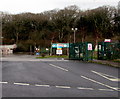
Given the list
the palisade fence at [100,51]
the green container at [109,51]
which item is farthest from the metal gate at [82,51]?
the green container at [109,51]

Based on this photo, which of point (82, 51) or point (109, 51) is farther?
point (82, 51)

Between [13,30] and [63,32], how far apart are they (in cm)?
1419

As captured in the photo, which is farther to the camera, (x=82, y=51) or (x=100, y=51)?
(x=82, y=51)

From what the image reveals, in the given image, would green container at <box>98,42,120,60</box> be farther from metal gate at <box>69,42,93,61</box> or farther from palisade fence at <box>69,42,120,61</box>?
metal gate at <box>69,42,93,61</box>

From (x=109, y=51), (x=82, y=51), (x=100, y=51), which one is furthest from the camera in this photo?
(x=82, y=51)

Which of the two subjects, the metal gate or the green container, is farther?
the metal gate

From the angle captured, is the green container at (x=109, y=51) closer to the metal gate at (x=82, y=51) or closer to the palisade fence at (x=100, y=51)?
the palisade fence at (x=100, y=51)

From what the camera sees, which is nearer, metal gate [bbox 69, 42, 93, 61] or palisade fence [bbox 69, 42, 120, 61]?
palisade fence [bbox 69, 42, 120, 61]

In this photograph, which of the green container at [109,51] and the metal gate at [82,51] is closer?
the green container at [109,51]

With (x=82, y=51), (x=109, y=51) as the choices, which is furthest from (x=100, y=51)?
(x=82, y=51)

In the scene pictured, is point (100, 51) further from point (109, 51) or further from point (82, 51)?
point (82, 51)

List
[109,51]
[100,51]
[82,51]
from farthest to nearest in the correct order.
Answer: [82,51] → [100,51] → [109,51]

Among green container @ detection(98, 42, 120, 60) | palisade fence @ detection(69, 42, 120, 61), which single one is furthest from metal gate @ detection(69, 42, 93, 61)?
green container @ detection(98, 42, 120, 60)

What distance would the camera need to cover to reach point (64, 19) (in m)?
62.9
